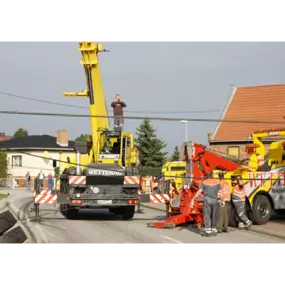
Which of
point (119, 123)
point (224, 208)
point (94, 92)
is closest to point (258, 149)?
point (224, 208)

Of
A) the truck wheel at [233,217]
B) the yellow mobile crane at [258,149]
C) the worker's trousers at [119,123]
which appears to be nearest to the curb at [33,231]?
the worker's trousers at [119,123]

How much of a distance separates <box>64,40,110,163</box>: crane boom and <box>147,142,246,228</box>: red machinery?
3390mm

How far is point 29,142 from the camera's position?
70.5 meters

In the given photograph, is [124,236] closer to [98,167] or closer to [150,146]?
[98,167]

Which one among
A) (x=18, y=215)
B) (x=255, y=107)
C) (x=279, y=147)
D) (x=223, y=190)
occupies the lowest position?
(x=18, y=215)

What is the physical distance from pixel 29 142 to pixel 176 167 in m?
39.2

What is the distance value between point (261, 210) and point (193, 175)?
2.42 meters

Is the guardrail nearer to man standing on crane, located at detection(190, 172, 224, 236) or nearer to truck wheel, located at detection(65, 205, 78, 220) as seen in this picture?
man standing on crane, located at detection(190, 172, 224, 236)

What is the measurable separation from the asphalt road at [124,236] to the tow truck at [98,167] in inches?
27.4

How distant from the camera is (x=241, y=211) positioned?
50.9 ft

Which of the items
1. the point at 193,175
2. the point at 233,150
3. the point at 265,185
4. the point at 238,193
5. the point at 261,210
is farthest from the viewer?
the point at 233,150

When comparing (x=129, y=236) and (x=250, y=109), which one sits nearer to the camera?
(x=129, y=236)

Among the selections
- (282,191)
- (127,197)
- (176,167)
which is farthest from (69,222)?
(176,167)
